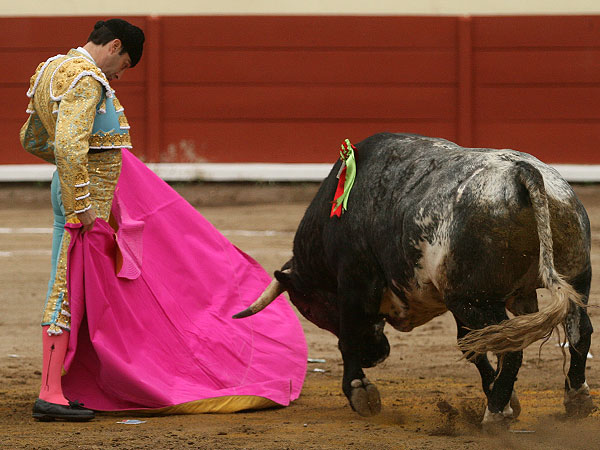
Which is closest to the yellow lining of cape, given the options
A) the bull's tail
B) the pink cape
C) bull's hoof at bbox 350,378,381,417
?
the pink cape

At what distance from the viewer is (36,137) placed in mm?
3070

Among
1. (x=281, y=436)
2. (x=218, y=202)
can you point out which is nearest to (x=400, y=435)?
(x=281, y=436)

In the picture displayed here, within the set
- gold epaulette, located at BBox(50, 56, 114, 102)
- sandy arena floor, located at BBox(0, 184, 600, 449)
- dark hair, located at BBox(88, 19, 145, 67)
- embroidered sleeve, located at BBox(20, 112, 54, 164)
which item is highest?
dark hair, located at BBox(88, 19, 145, 67)

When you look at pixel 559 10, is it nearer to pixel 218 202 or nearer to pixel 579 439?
pixel 218 202

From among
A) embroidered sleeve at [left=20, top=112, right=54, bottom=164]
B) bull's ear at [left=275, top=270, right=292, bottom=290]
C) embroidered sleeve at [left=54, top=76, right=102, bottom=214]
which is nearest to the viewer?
embroidered sleeve at [left=54, top=76, right=102, bottom=214]

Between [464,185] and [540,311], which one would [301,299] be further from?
[540,311]

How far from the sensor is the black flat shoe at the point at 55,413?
297 cm

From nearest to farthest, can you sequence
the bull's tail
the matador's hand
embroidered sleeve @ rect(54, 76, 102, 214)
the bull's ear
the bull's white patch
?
the bull's tail < the bull's white patch < embroidered sleeve @ rect(54, 76, 102, 214) < the matador's hand < the bull's ear

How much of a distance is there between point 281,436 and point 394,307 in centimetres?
52

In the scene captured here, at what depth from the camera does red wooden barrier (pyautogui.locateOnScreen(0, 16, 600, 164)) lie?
27.9 feet

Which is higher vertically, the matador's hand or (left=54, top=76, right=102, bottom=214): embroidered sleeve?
(left=54, top=76, right=102, bottom=214): embroidered sleeve

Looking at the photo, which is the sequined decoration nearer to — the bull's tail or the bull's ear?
the bull's ear

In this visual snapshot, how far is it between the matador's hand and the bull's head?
61cm

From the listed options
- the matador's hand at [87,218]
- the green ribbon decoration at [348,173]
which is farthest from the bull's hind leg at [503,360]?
the matador's hand at [87,218]
